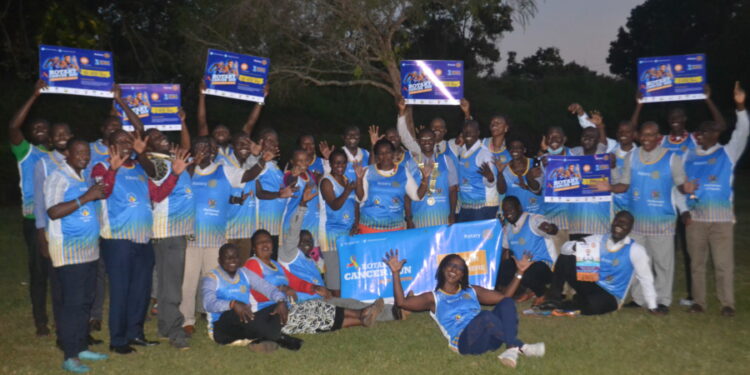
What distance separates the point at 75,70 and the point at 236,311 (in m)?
3.50

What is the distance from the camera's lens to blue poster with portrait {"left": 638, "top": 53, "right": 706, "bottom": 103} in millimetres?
9328

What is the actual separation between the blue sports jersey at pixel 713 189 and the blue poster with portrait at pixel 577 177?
1.01 meters

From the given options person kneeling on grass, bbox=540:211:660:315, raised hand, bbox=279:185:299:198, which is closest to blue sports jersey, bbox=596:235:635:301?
person kneeling on grass, bbox=540:211:660:315

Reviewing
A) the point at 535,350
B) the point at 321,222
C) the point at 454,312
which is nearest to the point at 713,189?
the point at 535,350

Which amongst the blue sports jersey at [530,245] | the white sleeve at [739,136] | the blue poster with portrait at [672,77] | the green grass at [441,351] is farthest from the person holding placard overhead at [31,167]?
the white sleeve at [739,136]

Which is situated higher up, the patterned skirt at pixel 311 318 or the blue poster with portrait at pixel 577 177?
the blue poster with portrait at pixel 577 177

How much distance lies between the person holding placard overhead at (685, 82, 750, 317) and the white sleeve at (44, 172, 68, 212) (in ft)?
22.4

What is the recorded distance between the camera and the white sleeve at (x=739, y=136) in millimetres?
8547

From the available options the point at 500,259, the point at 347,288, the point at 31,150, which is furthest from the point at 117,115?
the point at 500,259

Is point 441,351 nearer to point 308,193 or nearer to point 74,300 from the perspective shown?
point 308,193

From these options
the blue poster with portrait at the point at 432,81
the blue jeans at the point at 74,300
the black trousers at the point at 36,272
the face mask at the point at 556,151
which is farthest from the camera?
the blue poster with portrait at the point at 432,81

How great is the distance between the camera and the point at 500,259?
9.17 m

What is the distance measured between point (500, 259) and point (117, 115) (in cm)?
495

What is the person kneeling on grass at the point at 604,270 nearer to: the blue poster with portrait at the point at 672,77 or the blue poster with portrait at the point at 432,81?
the blue poster with portrait at the point at 672,77
